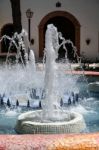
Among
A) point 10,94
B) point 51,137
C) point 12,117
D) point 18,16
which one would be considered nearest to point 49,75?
point 12,117

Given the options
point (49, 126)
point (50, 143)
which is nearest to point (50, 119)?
point (49, 126)

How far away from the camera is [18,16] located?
66.5 feet

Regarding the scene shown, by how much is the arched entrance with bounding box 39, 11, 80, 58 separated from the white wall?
193 millimetres

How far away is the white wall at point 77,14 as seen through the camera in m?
23.2

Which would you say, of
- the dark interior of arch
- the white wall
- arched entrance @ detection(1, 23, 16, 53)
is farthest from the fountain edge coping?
arched entrance @ detection(1, 23, 16, 53)

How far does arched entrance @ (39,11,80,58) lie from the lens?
77.3 ft

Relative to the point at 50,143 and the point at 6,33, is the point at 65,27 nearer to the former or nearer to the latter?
the point at 6,33

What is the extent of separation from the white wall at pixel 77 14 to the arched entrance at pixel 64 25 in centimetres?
19

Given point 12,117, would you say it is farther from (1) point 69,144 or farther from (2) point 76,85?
(2) point 76,85

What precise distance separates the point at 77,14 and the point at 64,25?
43.2 inches

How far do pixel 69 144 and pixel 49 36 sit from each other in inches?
106

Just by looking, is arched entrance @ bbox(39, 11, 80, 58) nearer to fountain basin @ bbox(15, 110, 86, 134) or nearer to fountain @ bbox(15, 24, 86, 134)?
fountain @ bbox(15, 24, 86, 134)

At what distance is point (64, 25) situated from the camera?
79.3ft

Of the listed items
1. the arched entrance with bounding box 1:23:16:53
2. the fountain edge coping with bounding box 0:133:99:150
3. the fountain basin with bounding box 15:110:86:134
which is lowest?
the fountain basin with bounding box 15:110:86:134
